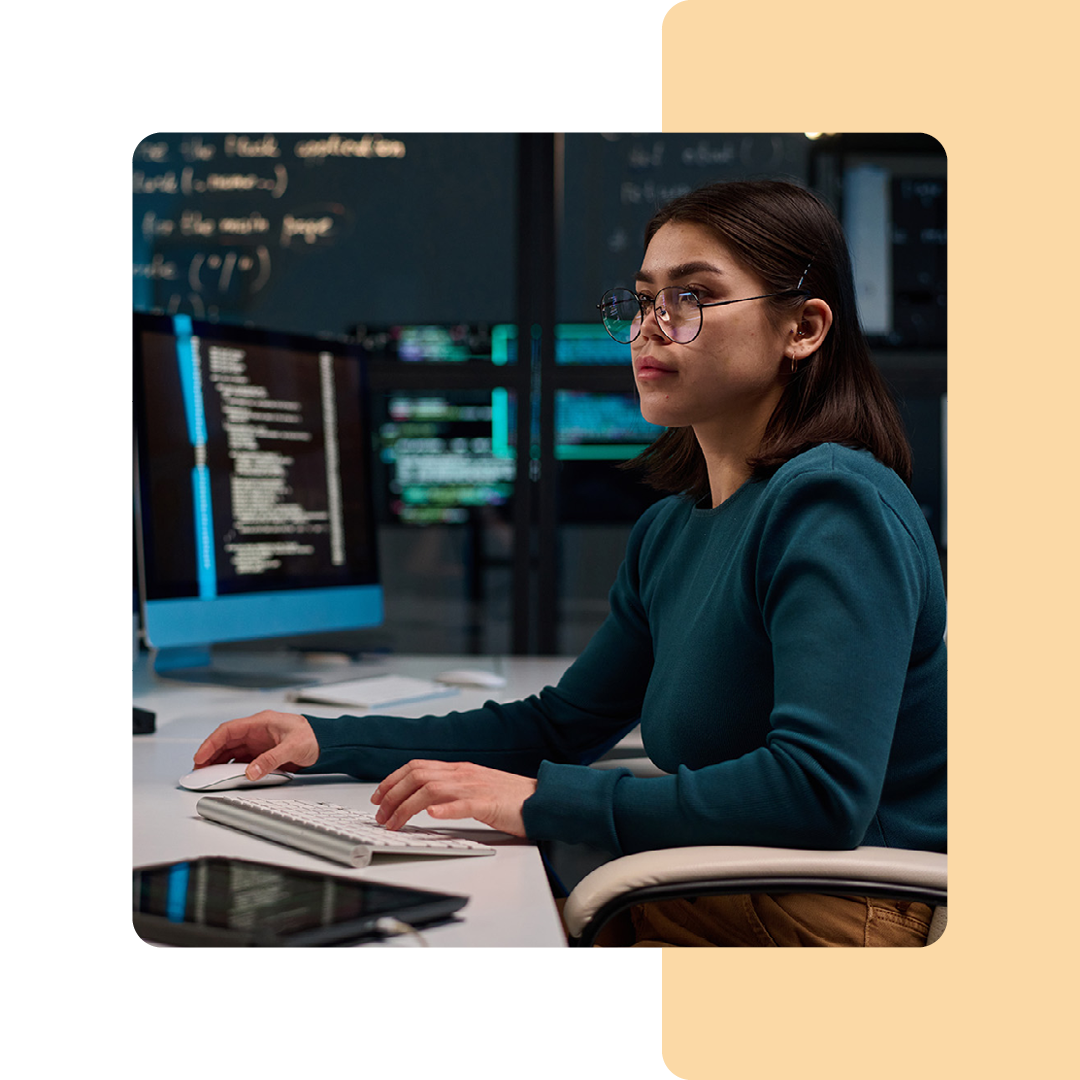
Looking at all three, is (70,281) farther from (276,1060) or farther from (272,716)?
(276,1060)

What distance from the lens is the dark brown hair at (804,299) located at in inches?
41.3

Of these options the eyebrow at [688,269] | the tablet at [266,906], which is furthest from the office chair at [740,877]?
the eyebrow at [688,269]

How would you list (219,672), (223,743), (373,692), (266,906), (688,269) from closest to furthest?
(266,906) < (688,269) < (223,743) < (373,692) < (219,672)

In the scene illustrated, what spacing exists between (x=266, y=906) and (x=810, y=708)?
447 mm

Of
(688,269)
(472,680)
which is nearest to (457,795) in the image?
(688,269)

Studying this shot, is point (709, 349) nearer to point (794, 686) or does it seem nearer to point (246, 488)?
point (794, 686)

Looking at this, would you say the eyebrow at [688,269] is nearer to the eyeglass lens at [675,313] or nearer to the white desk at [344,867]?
the eyeglass lens at [675,313]

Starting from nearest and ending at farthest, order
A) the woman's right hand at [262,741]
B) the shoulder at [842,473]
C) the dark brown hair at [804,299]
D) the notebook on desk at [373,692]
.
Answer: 1. the shoulder at [842,473]
2. the dark brown hair at [804,299]
3. the woman's right hand at [262,741]
4. the notebook on desk at [373,692]

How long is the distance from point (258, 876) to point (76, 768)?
7.1 inches

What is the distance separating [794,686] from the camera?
0.85 metres

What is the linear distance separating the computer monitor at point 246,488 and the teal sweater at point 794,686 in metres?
0.86

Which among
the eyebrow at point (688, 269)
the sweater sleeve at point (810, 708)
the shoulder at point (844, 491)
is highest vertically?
the eyebrow at point (688, 269)

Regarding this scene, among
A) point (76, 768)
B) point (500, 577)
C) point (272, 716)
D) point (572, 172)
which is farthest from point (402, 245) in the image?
point (76, 768)

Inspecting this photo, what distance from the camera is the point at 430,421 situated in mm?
2469
